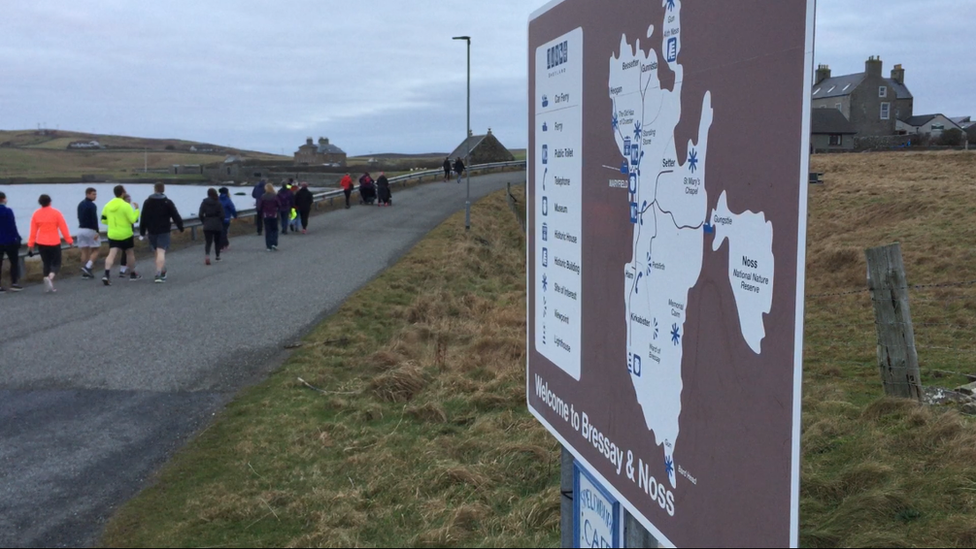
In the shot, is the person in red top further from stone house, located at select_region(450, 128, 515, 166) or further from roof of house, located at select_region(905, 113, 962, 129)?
roof of house, located at select_region(905, 113, 962, 129)

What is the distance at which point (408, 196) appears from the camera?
39.1 meters

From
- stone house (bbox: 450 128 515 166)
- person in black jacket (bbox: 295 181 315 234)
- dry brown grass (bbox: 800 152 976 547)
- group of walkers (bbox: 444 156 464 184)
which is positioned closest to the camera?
dry brown grass (bbox: 800 152 976 547)

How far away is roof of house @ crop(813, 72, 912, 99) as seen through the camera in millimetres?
66688

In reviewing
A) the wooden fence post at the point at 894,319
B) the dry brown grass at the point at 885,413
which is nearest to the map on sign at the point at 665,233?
the dry brown grass at the point at 885,413

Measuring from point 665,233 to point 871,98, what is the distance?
72792mm

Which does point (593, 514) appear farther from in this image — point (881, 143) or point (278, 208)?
point (881, 143)

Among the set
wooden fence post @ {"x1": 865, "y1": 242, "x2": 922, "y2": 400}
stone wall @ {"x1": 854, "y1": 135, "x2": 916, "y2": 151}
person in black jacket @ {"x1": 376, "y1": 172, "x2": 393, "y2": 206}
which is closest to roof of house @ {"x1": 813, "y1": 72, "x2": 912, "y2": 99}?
stone wall @ {"x1": 854, "y1": 135, "x2": 916, "y2": 151}

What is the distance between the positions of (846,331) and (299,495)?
25.9ft

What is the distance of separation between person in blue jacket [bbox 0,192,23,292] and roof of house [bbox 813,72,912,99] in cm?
6180

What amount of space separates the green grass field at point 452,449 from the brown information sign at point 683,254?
227 cm

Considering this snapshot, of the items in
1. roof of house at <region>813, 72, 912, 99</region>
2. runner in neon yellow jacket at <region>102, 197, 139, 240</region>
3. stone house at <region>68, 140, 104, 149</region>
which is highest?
roof of house at <region>813, 72, 912, 99</region>

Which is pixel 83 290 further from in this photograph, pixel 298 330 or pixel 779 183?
pixel 779 183

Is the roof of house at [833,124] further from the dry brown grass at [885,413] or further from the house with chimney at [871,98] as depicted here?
the dry brown grass at [885,413]

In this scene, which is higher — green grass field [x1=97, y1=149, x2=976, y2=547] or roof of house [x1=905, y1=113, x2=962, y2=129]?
roof of house [x1=905, y1=113, x2=962, y2=129]
